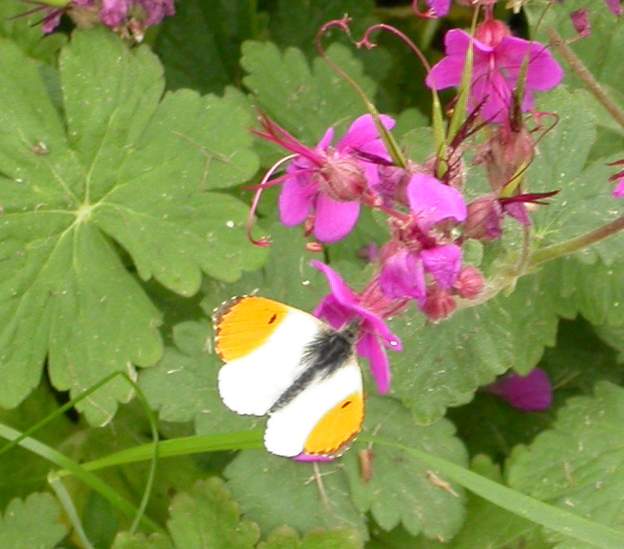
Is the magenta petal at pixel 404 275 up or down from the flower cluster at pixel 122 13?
down

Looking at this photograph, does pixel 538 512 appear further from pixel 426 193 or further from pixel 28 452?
pixel 28 452

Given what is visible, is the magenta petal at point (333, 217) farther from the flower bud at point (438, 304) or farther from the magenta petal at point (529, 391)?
the magenta petal at point (529, 391)

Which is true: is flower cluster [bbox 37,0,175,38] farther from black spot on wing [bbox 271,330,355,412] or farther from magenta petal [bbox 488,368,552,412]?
magenta petal [bbox 488,368,552,412]

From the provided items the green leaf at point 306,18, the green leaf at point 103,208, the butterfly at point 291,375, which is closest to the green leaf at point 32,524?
the green leaf at point 103,208

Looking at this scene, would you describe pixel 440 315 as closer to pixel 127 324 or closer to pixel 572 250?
pixel 572 250

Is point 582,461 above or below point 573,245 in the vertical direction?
below

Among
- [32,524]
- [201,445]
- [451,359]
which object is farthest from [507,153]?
[32,524]

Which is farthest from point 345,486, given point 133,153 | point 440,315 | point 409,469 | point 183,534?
point 133,153

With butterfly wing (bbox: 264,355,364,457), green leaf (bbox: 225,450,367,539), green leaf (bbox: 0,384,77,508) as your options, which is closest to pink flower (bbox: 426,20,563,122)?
butterfly wing (bbox: 264,355,364,457)
